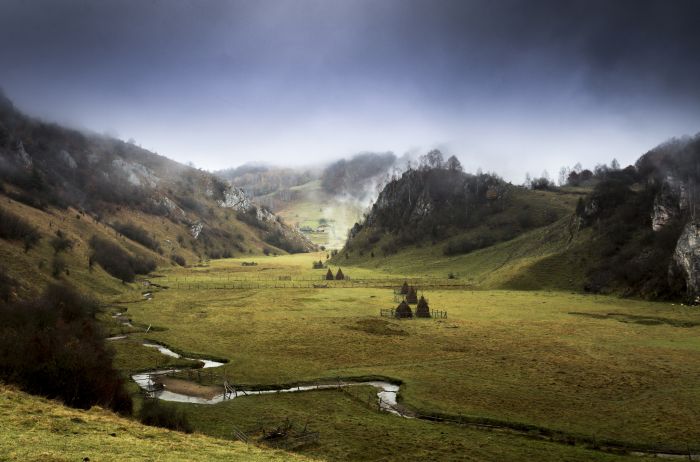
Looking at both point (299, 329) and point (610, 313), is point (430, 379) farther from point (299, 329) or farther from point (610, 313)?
point (610, 313)

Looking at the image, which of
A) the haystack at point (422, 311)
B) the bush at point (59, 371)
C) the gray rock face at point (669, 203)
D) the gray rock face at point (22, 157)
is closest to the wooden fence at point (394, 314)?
the haystack at point (422, 311)

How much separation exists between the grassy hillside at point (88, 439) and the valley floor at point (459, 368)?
245 inches

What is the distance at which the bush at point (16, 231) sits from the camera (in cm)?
9438

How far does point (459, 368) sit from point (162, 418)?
3018 cm

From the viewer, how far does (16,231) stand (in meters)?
97.1

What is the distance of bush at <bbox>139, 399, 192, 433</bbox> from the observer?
100ft

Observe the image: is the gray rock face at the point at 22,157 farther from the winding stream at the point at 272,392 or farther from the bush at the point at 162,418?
the bush at the point at 162,418

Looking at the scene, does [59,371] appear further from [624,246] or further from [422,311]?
[624,246]

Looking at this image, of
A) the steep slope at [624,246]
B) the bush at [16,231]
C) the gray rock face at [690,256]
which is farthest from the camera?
the steep slope at [624,246]

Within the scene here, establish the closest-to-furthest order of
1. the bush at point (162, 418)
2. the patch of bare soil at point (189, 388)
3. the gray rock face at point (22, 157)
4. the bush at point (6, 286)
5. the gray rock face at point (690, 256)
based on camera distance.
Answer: the bush at point (162, 418), the patch of bare soil at point (189, 388), the bush at point (6, 286), the gray rock face at point (690, 256), the gray rock face at point (22, 157)

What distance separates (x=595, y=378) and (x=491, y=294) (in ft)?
248

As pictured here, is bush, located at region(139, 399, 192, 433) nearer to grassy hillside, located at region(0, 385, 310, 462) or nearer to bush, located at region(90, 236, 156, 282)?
grassy hillside, located at region(0, 385, 310, 462)

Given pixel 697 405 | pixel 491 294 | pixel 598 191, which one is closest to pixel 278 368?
pixel 697 405

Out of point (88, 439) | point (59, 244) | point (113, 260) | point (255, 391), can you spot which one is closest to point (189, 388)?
point (255, 391)
